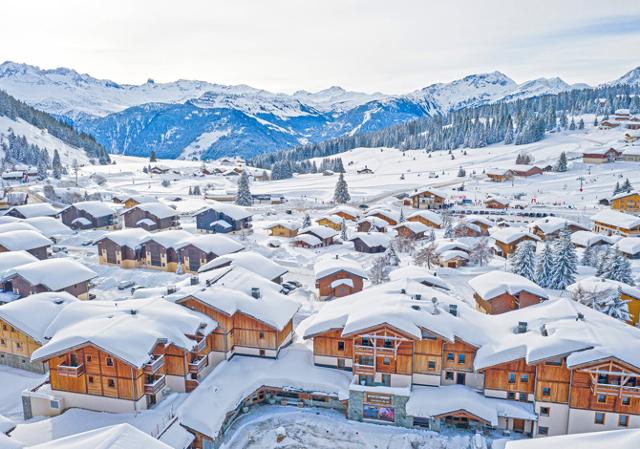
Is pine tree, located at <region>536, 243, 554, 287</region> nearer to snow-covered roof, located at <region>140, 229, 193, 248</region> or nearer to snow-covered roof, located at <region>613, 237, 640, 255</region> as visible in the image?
snow-covered roof, located at <region>613, 237, 640, 255</region>

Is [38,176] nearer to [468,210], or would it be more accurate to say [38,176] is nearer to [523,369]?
[468,210]

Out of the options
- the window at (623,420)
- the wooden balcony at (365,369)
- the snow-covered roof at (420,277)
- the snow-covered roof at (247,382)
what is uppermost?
the snow-covered roof at (420,277)

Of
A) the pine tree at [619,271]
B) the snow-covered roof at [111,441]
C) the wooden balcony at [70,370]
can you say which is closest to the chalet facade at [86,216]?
the wooden balcony at [70,370]

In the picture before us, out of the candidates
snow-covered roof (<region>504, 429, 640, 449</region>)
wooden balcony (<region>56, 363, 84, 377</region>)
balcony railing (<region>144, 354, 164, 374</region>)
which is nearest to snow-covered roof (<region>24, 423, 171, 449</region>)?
balcony railing (<region>144, 354, 164, 374</region>)

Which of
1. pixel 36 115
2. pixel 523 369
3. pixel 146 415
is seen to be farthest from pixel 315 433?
pixel 36 115

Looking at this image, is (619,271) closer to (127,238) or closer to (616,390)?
(616,390)

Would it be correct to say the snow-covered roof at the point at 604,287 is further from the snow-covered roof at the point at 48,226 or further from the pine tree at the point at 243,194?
the pine tree at the point at 243,194

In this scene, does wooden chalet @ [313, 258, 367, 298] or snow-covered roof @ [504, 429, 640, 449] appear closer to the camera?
snow-covered roof @ [504, 429, 640, 449]

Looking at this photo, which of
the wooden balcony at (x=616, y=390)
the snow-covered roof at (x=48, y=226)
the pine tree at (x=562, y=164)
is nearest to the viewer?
the wooden balcony at (x=616, y=390)
